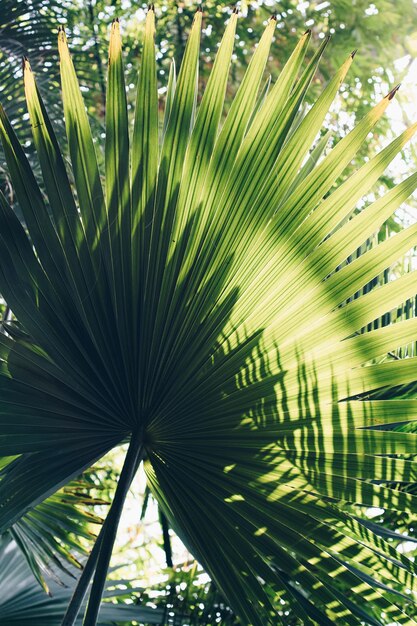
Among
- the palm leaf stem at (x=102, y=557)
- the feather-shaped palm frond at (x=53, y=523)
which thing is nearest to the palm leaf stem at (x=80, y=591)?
the palm leaf stem at (x=102, y=557)

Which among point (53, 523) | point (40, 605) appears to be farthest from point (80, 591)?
point (40, 605)

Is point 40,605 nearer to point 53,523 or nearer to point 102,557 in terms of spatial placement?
point 53,523

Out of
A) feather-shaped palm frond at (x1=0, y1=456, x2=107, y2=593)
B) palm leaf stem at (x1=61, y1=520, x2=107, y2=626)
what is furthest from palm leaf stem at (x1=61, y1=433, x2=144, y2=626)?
feather-shaped palm frond at (x1=0, y1=456, x2=107, y2=593)

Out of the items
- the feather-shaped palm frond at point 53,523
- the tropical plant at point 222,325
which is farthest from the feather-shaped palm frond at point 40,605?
the tropical plant at point 222,325

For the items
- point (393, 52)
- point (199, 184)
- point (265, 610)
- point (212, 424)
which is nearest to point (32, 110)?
point (199, 184)

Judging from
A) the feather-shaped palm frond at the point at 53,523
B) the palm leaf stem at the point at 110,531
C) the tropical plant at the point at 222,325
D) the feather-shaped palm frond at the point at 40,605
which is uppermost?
the tropical plant at the point at 222,325

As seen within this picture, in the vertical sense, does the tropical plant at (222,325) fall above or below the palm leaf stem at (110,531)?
above

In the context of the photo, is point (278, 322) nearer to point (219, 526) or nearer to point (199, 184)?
point (199, 184)

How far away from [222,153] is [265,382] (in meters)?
0.39

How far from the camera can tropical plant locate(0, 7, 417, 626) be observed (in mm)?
1023

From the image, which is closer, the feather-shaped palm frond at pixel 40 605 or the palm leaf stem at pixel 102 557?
the palm leaf stem at pixel 102 557

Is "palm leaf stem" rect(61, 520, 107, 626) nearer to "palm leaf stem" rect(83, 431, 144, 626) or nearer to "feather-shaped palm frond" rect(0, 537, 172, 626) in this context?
"palm leaf stem" rect(83, 431, 144, 626)

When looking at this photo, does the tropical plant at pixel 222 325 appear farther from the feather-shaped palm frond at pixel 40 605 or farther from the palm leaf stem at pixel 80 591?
the feather-shaped palm frond at pixel 40 605

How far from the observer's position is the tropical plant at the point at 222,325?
102 centimetres
